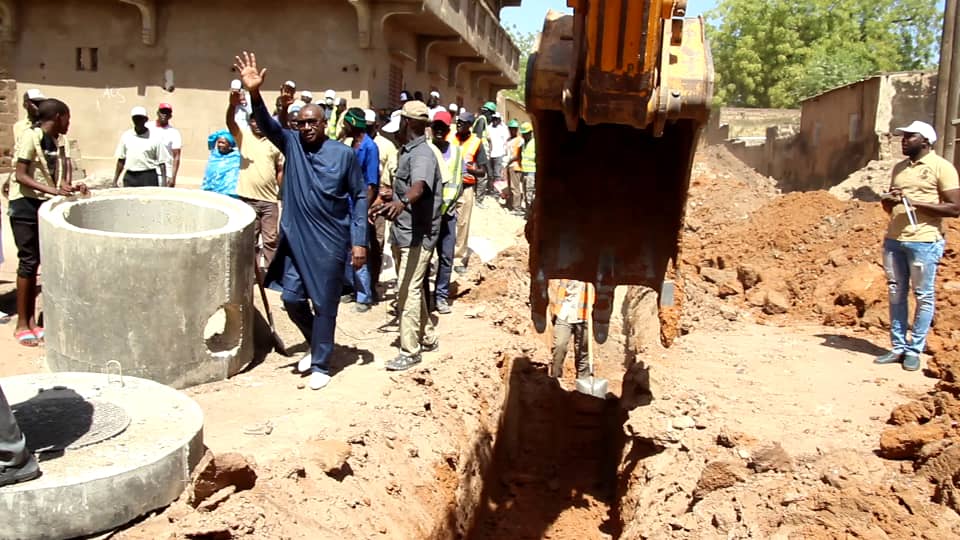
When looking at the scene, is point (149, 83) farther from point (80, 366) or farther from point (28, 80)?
point (80, 366)

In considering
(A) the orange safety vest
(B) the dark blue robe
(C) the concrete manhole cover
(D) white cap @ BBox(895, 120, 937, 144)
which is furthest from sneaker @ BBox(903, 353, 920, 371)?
(C) the concrete manhole cover

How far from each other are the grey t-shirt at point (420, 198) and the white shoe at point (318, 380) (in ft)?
3.80

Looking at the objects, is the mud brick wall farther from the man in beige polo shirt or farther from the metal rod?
the metal rod

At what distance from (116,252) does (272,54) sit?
29.1ft

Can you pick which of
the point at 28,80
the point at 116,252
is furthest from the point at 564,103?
the point at 28,80

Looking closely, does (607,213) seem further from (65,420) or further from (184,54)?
(184,54)

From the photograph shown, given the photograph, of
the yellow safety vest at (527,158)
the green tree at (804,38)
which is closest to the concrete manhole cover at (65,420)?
the yellow safety vest at (527,158)

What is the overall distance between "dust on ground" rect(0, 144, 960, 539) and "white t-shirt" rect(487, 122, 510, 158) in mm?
5673

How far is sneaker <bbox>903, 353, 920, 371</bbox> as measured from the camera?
271 inches

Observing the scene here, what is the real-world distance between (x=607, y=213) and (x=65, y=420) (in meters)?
3.23

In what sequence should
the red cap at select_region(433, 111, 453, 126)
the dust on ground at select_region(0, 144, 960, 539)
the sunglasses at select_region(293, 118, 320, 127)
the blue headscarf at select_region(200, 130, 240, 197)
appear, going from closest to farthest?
the dust on ground at select_region(0, 144, 960, 539)
the sunglasses at select_region(293, 118, 320, 127)
the red cap at select_region(433, 111, 453, 126)
the blue headscarf at select_region(200, 130, 240, 197)

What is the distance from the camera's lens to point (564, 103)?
363 cm

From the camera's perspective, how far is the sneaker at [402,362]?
611 cm

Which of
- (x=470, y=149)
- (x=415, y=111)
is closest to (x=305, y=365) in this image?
(x=415, y=111)
